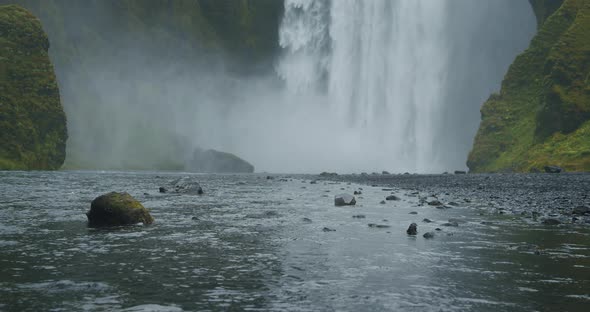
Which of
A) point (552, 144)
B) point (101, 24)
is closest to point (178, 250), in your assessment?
point (552, 144)

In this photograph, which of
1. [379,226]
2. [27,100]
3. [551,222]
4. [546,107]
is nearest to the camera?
[379,226]

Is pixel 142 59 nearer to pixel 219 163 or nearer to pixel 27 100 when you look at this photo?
pixel 219 163

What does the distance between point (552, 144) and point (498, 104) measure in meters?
21.2

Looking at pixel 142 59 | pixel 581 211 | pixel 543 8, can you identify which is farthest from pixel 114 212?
pixel 142 59

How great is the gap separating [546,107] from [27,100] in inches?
3551

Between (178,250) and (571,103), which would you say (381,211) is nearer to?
(178,250)

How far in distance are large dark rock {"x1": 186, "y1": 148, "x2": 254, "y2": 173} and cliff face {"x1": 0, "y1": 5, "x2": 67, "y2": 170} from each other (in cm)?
4191

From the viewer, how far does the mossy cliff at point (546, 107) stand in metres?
59.0

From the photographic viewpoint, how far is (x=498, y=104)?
7969 cm

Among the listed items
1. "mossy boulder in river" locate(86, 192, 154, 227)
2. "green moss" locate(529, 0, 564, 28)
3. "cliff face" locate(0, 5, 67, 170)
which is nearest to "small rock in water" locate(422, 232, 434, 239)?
"mossy boulder in river" locate(86, 192, 154, 227)

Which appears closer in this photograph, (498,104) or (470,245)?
(470,245)

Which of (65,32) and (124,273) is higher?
(65,32)

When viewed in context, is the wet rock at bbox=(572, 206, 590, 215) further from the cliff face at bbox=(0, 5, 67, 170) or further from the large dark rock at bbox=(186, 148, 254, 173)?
the large dark rock at bbox=(186, 148, 254, 173)

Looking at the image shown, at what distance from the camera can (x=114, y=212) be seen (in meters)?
14.2
